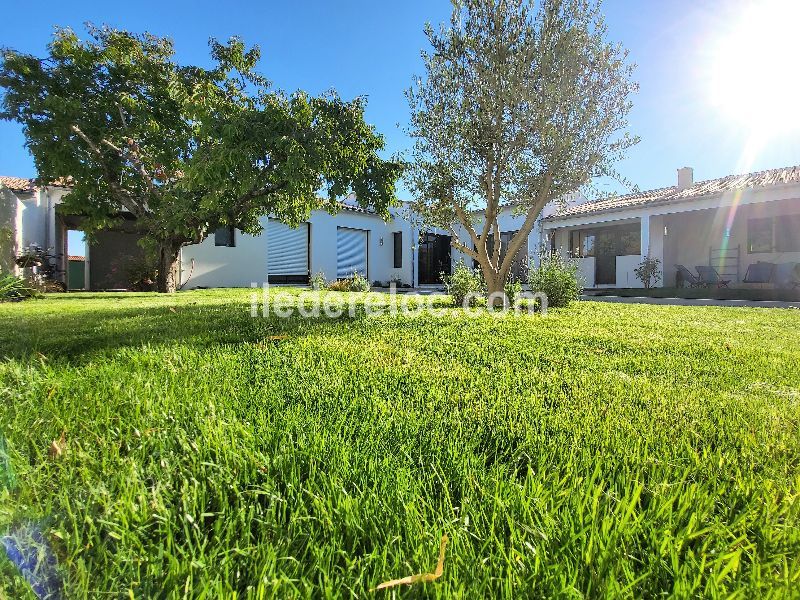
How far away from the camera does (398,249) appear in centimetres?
2253

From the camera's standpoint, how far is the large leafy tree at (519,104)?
6.90m

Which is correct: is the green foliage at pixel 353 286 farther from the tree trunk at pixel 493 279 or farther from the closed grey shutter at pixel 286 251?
the tree trunk at pixel 493 279

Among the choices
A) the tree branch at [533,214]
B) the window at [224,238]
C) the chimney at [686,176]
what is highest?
the chimney at [686,176]

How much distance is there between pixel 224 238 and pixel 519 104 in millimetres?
13719

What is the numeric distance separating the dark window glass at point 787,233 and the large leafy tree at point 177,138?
15.1 m

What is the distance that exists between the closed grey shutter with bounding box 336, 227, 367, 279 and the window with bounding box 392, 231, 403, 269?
1866 mm

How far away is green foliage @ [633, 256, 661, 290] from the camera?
14883mm

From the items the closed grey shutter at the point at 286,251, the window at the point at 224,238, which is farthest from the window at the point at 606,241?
the window at the point at 224,238

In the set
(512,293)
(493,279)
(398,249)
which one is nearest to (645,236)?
(512,293)

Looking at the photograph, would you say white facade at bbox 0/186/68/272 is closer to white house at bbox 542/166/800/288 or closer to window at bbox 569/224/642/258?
white house at bbox 542/166/800/288

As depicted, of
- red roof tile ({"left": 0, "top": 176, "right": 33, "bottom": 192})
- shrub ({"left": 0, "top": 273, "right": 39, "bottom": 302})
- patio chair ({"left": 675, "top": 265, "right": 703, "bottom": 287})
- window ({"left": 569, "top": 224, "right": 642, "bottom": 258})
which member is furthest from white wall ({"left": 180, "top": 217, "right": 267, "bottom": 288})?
patio chair ({"left": 675, "top": 265, "right": 703, "bottom": 287})

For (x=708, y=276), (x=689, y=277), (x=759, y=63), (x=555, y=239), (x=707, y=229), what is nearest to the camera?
(x=759, y=63)

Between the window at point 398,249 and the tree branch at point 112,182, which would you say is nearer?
the tree branch at point 112,182

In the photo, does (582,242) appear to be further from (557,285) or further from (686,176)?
(557,285)
